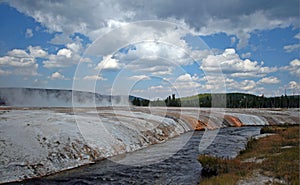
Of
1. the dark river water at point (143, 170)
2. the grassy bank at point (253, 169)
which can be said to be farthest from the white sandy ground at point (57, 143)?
the grassy bank at point (253, 169)

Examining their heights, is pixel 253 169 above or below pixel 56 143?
below

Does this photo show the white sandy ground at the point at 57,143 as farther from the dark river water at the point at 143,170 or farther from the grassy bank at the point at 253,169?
the grassy bank at the point at 253,169

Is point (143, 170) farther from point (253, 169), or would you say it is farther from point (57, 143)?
point (253, 169)

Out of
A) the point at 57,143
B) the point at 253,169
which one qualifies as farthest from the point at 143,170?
the point at 253,169

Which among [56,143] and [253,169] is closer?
[253,169]

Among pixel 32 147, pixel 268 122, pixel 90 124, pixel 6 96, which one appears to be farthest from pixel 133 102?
pixel 32 147

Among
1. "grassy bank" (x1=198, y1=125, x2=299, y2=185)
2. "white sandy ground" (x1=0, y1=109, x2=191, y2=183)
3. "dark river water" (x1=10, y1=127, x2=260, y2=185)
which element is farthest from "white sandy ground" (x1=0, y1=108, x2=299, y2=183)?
"grassy bank" (x1=198, y1=125, x2=299, y2=185)

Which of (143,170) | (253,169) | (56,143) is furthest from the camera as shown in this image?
(56,143)

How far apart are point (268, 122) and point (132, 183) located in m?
45.4

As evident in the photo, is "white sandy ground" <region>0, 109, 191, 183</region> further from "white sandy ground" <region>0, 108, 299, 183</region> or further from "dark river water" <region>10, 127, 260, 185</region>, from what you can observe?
"dark river water" <region>10, 127, 260, 185</region>

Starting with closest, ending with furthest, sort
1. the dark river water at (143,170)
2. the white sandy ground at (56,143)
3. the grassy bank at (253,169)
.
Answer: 1. the grassy bank at (253,169)
2. the dark river water at (143,170)
3. the white sandy ground at (56,143)

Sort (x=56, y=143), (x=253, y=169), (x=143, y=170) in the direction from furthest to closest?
1. (x=56, y=143)
2. (x=143, y=170)
3. (x=253, y=169)

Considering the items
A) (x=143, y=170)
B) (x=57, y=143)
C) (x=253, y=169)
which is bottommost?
(x=143, y=170)

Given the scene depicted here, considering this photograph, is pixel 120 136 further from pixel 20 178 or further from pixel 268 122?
pixel 268 122
